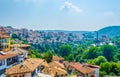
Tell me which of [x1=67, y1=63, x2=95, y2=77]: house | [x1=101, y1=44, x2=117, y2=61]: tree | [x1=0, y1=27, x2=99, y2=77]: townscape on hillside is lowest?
[x1=101, y1=44, x2=117, y2=61]: tree

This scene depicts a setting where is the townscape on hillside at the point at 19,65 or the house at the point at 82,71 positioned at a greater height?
the townscape on hillside at the point at 19,65

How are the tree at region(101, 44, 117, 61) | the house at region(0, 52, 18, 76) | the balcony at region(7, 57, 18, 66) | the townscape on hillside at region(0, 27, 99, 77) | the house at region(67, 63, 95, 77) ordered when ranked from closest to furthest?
the townscape on hillside at region(0, 27, 99, 77) < the house at region(0, 52, 18, 76) < the balcony at region(7, 57, 18, 66) < the house at region(67, 63, 95, 77) < the tree at region(101, 44, 117, 61)

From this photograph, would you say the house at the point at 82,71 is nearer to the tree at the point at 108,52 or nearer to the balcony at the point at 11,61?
the balcony at the point at 11,61

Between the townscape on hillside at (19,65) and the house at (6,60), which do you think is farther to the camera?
the house at (6,60)

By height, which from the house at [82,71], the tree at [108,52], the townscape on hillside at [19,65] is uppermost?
the townscape on hillside at [19,65]

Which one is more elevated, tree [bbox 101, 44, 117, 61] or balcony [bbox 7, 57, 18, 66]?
balcony [bbox 7, 57, 18, 66]

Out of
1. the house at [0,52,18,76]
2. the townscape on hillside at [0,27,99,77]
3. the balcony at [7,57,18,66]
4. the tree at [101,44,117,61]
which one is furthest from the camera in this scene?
the tree at [101,44,117,61]

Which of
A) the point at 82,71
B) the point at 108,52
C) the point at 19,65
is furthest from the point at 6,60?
the point at 108,52

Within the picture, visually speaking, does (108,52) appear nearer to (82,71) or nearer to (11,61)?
(82,71)

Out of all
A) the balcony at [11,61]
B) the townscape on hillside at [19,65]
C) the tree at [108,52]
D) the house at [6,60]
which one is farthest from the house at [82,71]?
the tree at [108,52]

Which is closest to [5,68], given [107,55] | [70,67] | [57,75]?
[57,75]

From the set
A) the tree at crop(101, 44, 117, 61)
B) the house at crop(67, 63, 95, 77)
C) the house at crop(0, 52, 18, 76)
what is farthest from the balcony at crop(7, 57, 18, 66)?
the tree at crop(101, 44, 117, 61)

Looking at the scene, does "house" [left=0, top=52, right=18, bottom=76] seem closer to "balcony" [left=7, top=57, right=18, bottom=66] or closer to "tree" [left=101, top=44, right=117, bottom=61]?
"balcony" [left=7, top=57, right=18, bottom=66]
